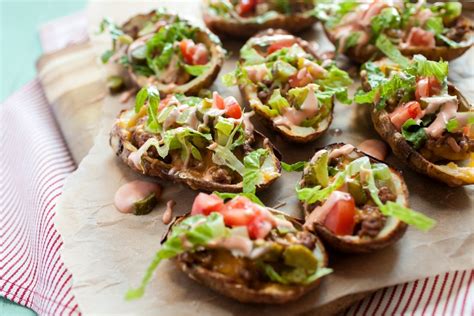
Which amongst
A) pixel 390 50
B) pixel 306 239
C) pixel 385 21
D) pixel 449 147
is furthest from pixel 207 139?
pixel 385 21

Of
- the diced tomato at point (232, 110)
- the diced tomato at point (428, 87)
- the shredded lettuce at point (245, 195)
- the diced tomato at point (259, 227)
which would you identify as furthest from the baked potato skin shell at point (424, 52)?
the diced tomato at point (259, 227)

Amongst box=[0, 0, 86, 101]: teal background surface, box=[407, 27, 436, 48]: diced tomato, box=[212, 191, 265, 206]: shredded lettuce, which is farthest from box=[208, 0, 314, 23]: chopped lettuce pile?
box=[212, 191, 265, 206]: shredded lettuce

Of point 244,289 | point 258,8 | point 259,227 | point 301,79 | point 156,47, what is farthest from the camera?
point 258,8

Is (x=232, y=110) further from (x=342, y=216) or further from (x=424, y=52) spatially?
(x=424, y=52)

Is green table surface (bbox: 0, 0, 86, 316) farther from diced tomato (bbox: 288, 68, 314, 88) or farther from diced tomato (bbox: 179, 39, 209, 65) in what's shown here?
diced tomato (bbox: 288, 68, 314, 88)

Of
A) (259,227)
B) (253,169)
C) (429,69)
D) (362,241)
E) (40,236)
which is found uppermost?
(429,69)

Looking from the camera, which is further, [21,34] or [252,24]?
[21,34]

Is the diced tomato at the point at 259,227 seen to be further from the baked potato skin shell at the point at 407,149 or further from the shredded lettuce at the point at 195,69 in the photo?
the shredded lettuce at the point at 195,69
